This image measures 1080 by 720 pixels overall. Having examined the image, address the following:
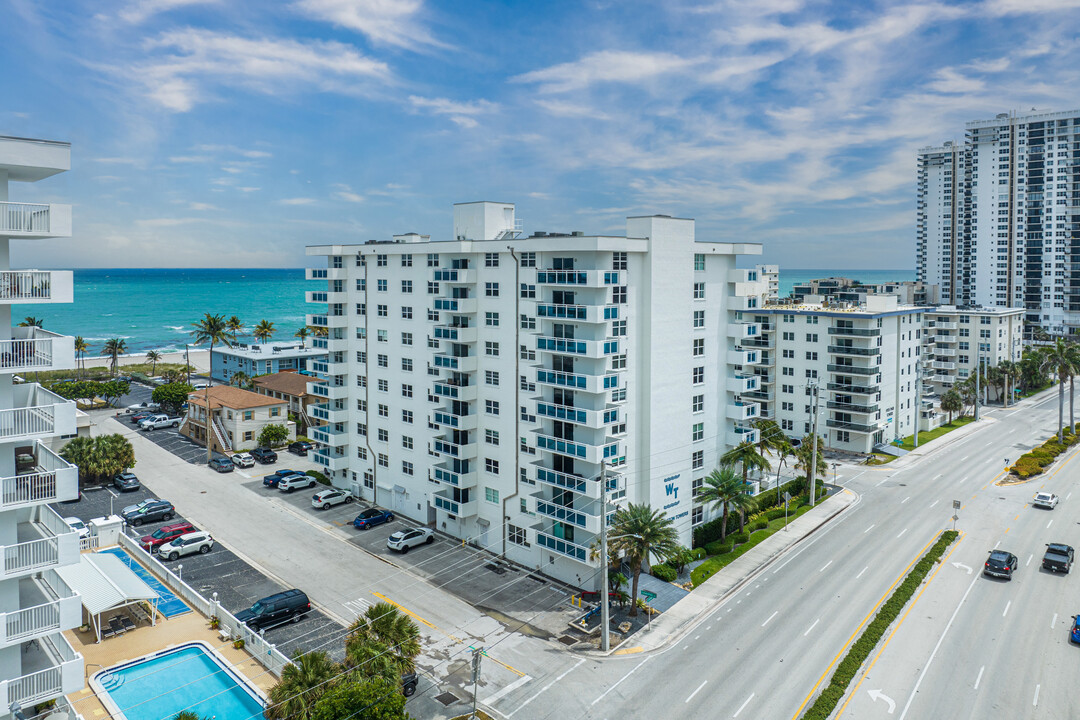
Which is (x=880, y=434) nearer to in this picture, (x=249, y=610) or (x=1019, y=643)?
(x=1019, y=643)

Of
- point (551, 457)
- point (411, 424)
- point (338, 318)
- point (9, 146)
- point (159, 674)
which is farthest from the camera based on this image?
point (338, 318)

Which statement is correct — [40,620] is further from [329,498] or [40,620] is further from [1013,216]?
[1013,216]

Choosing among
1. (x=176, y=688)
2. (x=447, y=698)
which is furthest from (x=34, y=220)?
(x=447, y=698)

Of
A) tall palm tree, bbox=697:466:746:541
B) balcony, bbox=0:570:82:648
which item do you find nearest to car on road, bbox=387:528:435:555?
tall palm tree, bbox=697:466:746:541

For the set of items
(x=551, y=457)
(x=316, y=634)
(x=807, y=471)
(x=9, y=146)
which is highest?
(x=9, y=146)

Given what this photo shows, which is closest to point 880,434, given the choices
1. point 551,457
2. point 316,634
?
point 551,457

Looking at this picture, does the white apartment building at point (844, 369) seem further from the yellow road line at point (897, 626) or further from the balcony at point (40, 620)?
the balcony at point (40, 620)

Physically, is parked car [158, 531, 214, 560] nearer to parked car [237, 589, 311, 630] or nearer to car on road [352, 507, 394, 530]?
car on road [352, 507, 394, 530]
